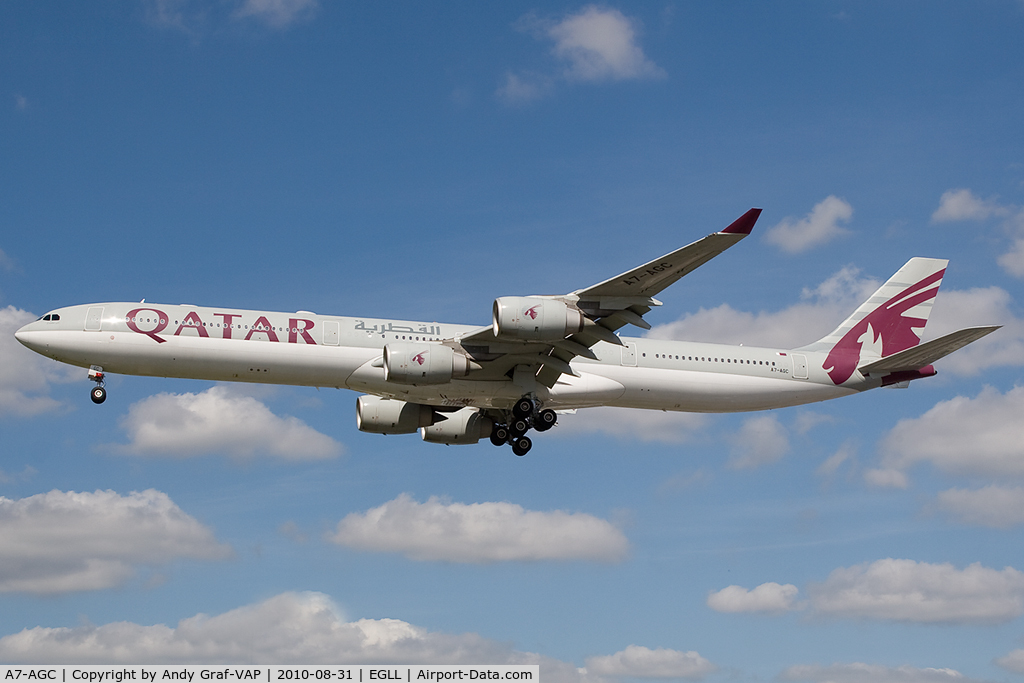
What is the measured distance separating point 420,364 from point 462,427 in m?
9.07

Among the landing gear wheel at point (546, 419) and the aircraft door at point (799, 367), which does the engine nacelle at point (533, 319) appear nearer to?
the landing gear wheel at point (546, 419)

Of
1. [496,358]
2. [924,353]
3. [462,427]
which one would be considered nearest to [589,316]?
[496,358]

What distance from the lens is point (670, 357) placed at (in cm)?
3931

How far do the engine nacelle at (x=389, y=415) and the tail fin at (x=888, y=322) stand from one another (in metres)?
16.8

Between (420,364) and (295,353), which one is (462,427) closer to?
(420,364)

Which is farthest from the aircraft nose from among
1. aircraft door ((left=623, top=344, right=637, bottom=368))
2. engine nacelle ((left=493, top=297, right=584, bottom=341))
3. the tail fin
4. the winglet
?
the tail fin

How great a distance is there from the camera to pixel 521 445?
39688 millimetres

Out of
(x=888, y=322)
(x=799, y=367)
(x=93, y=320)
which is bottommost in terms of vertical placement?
(x=799, y=367)

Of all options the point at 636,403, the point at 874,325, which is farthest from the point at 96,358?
the point at 874,325

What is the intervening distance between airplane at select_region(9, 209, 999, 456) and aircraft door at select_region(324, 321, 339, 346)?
0.18 ft

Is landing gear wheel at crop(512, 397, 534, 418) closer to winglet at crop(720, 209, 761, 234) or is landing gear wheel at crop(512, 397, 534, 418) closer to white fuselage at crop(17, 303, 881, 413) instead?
white fuselage at crop(17, 303, 881, 413)

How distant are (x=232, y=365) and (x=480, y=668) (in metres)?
14.6

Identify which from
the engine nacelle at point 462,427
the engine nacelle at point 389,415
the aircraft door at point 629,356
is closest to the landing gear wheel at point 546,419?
the aircraft door at point 629,356

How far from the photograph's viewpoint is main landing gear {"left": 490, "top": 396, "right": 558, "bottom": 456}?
37.5 metres
